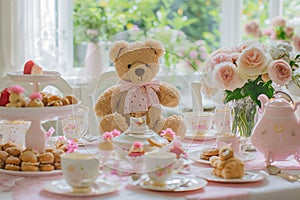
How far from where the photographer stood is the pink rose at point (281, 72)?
1.57 metres

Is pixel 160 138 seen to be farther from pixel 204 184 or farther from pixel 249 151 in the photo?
pixel 249 151

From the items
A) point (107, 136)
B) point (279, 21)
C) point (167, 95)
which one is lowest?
point (107, 136)

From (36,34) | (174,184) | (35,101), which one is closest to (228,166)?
(174,184)

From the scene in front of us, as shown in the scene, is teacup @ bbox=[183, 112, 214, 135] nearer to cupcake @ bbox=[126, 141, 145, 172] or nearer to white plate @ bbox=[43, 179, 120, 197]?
cupcake @ bbox=[126, 141, 145, 172]

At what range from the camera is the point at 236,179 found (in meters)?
1.38

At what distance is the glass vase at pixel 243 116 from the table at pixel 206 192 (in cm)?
34

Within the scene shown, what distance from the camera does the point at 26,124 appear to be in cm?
174

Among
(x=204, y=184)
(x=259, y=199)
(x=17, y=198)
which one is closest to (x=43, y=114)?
(x=17, y=198)

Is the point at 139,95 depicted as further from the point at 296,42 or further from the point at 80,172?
the point at 296,42

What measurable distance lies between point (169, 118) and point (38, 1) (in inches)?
52.8

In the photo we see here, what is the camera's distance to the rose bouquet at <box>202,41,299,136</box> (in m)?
1.61

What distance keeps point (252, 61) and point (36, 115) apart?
0.60 metres

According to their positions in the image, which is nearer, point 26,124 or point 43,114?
point 43,114

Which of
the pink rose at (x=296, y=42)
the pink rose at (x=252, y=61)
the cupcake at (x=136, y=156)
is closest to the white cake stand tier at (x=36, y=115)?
the cupcake at (x=136, y=156)
